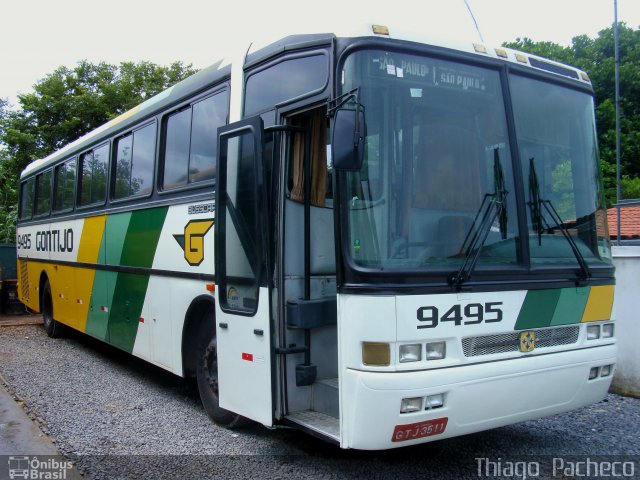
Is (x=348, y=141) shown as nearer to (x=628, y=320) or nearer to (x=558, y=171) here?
(x=558, y=171)

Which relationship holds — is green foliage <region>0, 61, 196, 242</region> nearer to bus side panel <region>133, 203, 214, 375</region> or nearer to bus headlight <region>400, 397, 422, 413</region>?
bus side panel <region>133, 203, 214, 375</region>

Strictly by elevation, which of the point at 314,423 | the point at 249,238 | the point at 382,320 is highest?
the point at 249,238

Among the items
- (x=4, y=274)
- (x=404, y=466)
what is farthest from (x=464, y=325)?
(x=4, y=274)

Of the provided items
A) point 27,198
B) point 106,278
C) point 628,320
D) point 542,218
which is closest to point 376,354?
point 542,218

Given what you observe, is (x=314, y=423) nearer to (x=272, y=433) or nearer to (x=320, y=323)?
(x=320, y=323)

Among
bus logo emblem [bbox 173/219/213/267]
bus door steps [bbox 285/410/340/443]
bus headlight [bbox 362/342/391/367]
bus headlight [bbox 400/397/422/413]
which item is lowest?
bus door steps [bbox 285/410/340/443]

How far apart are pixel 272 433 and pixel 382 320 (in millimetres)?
2271

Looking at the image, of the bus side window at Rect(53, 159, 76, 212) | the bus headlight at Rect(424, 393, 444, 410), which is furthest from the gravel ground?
Result: the bus side window at Rect(53, 159, 76, 212)

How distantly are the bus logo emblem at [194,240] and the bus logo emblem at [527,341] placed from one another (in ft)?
9.10

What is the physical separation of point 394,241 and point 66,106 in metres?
22.8

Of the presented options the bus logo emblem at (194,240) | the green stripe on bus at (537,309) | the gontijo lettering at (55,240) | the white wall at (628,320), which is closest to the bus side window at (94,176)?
the gontijo lettering at (55,240)

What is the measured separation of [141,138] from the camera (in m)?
7.38

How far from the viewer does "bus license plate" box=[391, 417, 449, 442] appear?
12.5 feet

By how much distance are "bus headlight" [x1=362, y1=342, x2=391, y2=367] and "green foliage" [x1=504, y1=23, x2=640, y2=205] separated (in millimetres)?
21691
